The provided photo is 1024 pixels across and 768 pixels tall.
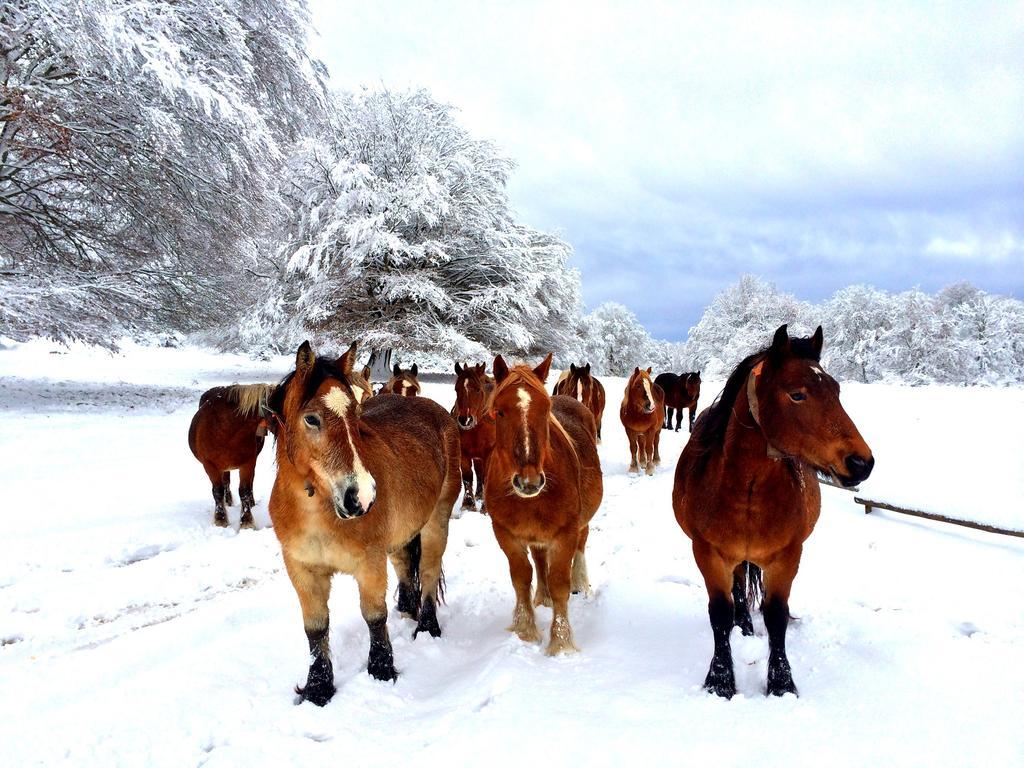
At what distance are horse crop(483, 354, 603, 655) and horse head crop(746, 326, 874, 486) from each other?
4.05 feet

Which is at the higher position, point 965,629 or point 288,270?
point 288,270

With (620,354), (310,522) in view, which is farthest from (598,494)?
(620,354)

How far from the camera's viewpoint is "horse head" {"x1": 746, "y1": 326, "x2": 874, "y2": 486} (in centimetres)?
243

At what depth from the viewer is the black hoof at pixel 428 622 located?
404 cm

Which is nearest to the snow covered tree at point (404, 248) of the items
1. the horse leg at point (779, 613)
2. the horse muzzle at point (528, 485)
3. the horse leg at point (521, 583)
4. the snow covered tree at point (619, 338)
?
the horse leg at point (521, 583)

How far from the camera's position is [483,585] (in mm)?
4930

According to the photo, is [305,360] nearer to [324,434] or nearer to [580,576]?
[324,434]

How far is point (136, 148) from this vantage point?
1117cm

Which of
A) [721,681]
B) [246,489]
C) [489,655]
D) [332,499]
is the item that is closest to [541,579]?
[489,655]

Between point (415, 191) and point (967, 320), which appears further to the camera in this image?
point (967, 320)

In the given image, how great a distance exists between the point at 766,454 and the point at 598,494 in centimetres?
183

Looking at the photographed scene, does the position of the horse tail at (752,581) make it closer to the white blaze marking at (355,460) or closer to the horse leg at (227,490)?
the white blaze marking at (355,460)

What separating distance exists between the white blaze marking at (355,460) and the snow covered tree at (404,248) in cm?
1694

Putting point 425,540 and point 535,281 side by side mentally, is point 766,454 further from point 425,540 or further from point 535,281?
point 535,281
